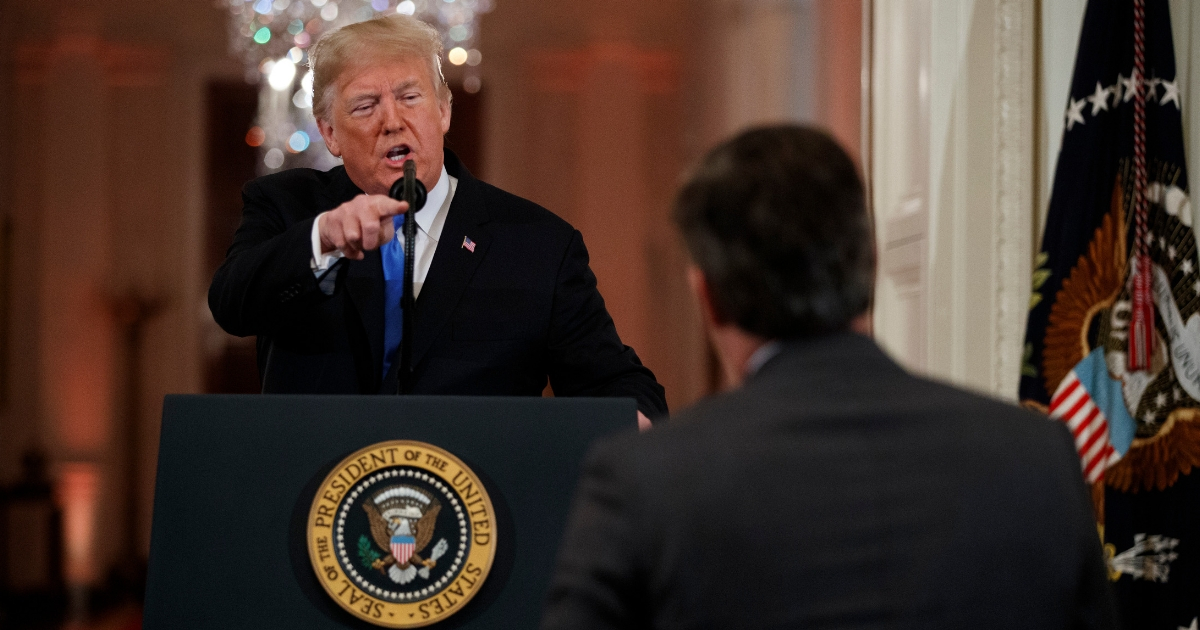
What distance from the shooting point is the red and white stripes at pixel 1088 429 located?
251 centimetres

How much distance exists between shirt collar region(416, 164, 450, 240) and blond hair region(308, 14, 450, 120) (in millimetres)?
137

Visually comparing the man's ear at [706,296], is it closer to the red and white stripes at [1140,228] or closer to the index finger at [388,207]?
the index finger at [388,207]

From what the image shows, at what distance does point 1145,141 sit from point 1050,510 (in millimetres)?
1910

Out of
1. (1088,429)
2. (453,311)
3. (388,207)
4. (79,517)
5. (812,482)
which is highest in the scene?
(388,207)

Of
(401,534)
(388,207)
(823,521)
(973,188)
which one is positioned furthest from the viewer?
(973,188)

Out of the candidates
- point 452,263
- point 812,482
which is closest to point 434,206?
point 452,263

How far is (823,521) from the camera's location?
87cm

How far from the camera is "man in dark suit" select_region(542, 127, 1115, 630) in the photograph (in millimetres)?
871

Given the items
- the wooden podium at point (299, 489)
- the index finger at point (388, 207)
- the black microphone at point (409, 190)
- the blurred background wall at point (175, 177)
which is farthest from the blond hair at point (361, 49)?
the blurred background wall at point (175, 177)

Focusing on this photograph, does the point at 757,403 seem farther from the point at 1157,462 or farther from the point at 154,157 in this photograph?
the point at 154,157

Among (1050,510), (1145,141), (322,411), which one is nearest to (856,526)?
(1050,510)

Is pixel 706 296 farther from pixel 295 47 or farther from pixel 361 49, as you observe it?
pixel 295 47

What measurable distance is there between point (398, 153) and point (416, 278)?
0.20 m

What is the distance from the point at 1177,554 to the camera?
2.42m
